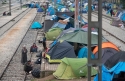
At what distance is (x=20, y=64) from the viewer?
23766 millimetres

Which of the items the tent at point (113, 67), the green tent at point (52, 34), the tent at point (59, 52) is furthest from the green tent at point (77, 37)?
the tent at point (113, 67)

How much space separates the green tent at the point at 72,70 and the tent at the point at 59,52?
274 centimetres

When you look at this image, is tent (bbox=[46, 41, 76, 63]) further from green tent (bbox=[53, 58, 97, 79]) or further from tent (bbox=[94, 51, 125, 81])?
tent (bbox=[94, 51, 125, 81])

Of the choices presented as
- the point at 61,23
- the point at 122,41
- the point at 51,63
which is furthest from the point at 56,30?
the point at 51,63

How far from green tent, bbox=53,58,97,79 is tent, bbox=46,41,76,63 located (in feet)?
8.97

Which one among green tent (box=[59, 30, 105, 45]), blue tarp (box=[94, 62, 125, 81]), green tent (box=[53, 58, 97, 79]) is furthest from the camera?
green tent (box=[59, 30, 105, 45])

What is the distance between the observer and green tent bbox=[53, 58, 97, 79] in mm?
18031

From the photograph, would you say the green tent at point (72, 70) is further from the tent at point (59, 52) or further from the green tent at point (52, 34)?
the green tent at point (52, 34)

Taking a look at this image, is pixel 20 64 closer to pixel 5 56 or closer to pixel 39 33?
pixel 5 56

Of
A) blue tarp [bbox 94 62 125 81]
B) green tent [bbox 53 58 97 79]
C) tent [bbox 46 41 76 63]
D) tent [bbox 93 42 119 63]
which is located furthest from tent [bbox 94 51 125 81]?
tent [bbox 46 41 76 63]

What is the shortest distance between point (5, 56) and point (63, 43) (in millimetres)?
6455

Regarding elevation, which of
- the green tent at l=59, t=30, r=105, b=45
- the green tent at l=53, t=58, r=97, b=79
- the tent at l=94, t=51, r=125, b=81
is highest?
the green tent at l=59, t=30, r=105, b=45

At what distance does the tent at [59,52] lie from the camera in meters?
21.2

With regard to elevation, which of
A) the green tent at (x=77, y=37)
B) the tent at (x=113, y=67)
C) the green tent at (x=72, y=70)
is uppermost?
the green tent at (x=77, y=37)
